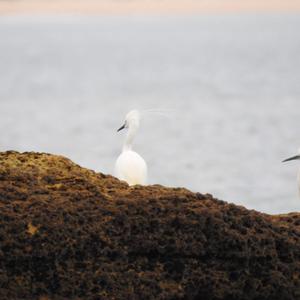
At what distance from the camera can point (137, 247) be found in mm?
4918

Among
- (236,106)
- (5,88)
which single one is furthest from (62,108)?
(5,88)

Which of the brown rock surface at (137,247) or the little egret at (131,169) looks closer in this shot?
the brown rock surface at (137,247)

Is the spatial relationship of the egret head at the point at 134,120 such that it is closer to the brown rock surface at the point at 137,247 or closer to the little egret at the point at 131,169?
the little egret at the point at 131,169

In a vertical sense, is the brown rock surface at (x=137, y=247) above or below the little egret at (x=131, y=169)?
below

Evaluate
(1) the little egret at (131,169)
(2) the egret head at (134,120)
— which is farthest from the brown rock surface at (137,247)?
(2) the egret head at (134,120)

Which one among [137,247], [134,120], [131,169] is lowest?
[137,247]

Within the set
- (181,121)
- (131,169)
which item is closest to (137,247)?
(131,169)

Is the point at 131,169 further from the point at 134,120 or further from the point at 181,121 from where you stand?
the point at 181,121

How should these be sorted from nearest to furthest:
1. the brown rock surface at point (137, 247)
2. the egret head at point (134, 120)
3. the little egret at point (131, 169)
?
the brown rock surface at point (137, 247) → the little egret at point (131, 169) → the egret head at point (134, 120)

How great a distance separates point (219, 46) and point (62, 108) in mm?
96651

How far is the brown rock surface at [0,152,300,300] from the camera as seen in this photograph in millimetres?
4801

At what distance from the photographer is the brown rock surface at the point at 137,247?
480cm

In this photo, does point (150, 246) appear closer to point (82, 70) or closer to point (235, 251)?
point (235, 251)

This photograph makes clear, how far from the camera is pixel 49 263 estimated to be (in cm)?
481
